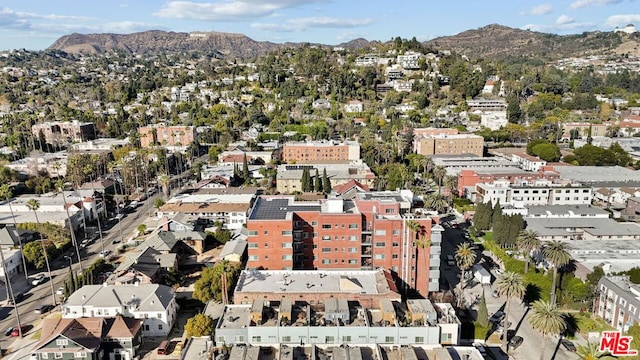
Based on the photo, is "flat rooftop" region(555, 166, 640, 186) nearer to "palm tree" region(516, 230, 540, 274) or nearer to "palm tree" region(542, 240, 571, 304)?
"palm tree" region(516, 230, 540, 274)

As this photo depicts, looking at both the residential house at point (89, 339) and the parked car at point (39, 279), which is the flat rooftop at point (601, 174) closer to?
the residential house at point (89, 339)

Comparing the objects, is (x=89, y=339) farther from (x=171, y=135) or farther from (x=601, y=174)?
(x=601, y=174)

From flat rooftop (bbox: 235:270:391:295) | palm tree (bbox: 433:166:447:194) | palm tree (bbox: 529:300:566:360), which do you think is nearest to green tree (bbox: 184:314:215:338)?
flat rooftop (bbox: 235:270:391:295)

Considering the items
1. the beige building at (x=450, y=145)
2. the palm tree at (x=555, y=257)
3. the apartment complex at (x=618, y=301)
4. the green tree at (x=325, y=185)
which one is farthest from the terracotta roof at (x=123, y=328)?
the beige building at (x=450, y=145)

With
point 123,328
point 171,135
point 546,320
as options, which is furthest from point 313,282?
point 171,135

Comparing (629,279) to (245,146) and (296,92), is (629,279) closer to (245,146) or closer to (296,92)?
(245,146)
